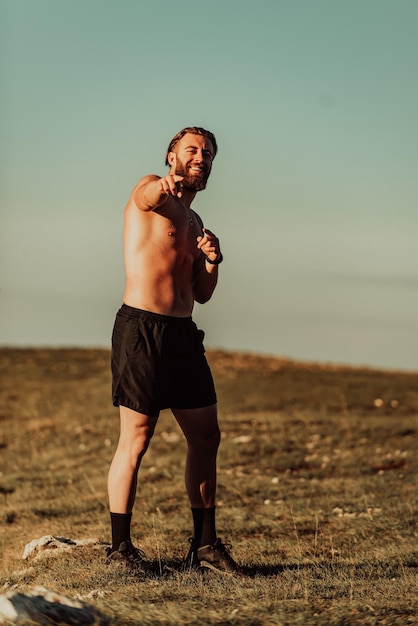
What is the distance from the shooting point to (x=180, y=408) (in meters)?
6.20

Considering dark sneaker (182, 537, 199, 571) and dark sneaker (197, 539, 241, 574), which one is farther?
dark sneaker (182, 537, 199, 571)

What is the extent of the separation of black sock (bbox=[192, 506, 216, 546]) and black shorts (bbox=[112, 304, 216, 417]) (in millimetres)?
803

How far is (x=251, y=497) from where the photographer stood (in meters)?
9.80

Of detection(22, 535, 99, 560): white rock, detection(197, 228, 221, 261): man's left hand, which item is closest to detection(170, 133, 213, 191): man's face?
detection(197, 228, 221, 261): man's left hand

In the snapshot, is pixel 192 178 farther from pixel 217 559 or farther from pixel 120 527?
pixel 217 559

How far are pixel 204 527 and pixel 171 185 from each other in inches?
92.8

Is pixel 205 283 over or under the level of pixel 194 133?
under

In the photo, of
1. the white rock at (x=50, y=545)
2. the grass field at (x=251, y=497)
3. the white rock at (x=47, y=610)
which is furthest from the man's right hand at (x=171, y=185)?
the white rock at (x=50, y=545)

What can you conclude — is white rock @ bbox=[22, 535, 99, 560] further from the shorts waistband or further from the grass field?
the shorts waistband

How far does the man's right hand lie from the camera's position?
5.59 meters

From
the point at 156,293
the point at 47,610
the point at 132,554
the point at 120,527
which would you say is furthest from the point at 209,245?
the point at 47,610

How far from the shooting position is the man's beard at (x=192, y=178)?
6.12 m

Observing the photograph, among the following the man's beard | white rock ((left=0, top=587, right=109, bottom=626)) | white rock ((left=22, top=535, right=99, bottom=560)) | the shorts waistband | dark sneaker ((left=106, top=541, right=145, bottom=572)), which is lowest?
white rock ((left=22, top=535, right=99, bottom=560))

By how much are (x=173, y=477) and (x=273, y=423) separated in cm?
337
